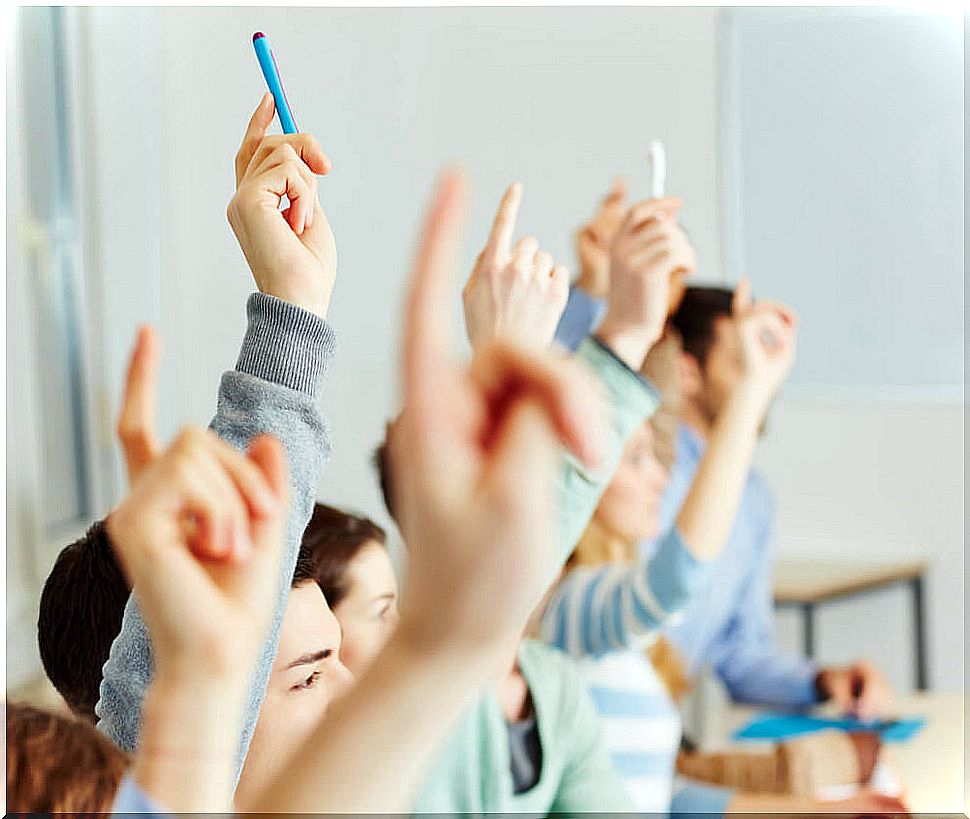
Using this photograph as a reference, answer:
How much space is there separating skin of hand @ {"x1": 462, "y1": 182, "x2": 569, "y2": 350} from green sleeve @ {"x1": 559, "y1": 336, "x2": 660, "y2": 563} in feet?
0.22

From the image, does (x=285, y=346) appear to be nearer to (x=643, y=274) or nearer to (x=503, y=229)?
(x=503, y=229)

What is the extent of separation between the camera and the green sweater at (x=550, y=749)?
0.66 meters

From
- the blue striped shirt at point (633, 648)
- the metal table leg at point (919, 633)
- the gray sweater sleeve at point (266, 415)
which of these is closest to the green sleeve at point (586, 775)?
the blue striped shirt at point (633, 648)

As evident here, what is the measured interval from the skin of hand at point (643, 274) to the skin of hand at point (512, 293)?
13 centimetres

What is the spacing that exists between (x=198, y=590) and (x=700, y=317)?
1368 mm

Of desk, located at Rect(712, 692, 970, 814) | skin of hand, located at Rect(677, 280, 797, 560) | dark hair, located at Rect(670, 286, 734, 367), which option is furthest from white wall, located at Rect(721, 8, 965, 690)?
skin of hand, located at Rect(677, 280, 797, 560)

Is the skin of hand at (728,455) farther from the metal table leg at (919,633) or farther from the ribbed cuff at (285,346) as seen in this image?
the metal table leg at (919,633)

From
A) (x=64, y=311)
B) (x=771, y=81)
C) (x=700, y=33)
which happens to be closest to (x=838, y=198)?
(x=771, y=81)

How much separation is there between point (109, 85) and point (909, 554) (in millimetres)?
1531

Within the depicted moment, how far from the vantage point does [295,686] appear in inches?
20.8

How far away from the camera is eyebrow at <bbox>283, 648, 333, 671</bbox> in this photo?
0.53 meters

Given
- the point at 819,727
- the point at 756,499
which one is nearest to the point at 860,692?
the point at 819,727

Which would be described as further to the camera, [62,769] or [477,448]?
[62,769]

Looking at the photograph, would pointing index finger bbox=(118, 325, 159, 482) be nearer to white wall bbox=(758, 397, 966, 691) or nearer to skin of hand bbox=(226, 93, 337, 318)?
skin of hand bbox=(226, 93, 337, 318)
